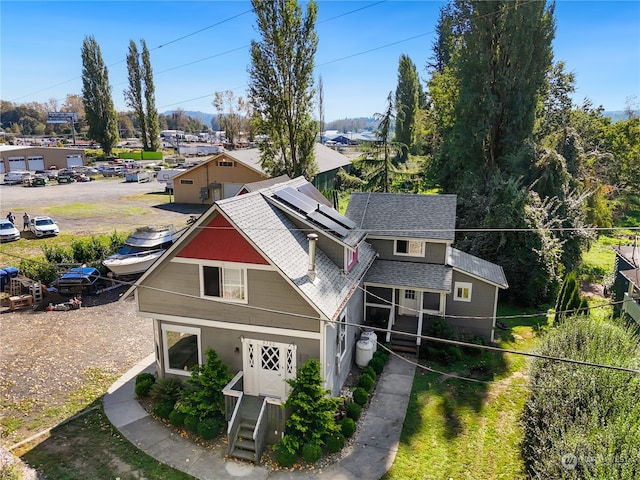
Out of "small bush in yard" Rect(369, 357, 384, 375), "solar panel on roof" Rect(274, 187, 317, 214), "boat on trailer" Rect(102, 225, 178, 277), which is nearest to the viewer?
"solar panel on roof" Rect(274, 187, 317, 214)

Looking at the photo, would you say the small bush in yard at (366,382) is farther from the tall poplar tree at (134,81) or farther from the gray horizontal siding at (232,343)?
the tall poplar tree at (134,81)

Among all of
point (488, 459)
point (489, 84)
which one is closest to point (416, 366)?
point (488, 459)

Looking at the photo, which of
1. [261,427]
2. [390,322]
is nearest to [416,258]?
[390,322]

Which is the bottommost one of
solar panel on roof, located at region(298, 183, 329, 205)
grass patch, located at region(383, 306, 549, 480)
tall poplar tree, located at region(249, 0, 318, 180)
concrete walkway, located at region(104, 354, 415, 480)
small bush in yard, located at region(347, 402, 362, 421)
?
grass patch, located at region(383, 306, 549, 480)

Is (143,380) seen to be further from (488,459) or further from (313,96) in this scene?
(313,96)

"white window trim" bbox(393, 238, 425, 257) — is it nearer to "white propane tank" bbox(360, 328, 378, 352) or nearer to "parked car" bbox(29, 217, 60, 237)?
"white propane tank" bbox(360, 328, 378, 352)

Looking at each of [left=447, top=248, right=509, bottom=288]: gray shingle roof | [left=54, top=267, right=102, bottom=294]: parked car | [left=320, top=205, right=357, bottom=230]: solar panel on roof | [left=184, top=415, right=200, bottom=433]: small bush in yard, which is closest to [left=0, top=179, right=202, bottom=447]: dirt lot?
[left=54, top=267, right=102, bottom=294]: parked car

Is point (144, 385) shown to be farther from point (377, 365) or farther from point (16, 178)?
point (16, 178)
